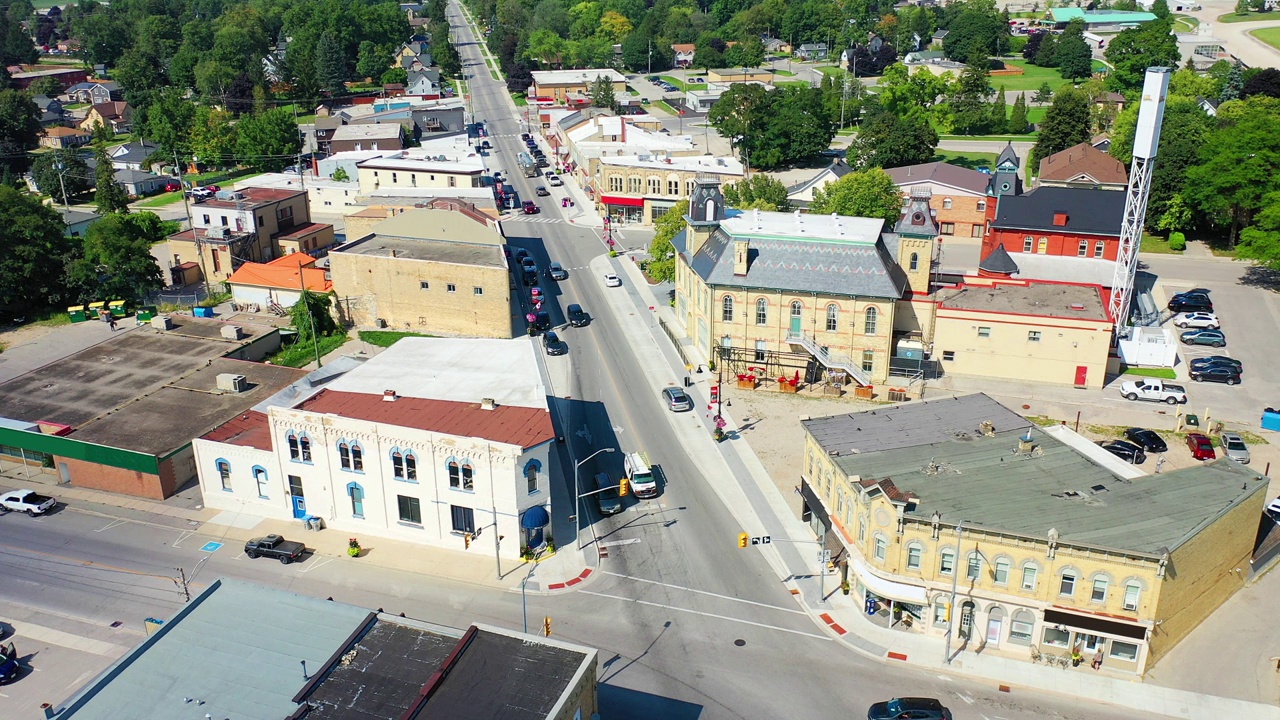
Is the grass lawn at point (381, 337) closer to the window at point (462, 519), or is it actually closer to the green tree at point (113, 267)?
the green tree at point (113, 267)

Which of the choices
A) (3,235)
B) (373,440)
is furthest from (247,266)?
(373,440)

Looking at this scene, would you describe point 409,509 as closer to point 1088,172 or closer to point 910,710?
point 910,710

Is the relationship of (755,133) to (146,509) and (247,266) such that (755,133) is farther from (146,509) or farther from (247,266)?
(146,509)

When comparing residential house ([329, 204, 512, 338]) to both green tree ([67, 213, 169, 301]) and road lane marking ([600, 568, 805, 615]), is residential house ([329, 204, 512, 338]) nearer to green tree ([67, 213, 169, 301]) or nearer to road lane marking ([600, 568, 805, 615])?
green tree ([67, 213, 169, 301])

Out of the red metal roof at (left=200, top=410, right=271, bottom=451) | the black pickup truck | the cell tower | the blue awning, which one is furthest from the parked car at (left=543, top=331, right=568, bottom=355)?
the cell tower

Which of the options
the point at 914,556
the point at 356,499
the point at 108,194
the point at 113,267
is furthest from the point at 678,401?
the point at 108,194

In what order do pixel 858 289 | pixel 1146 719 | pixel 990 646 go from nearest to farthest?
1. pixel 1146 719
2. pixel 990 646
3. pixel 858 289
